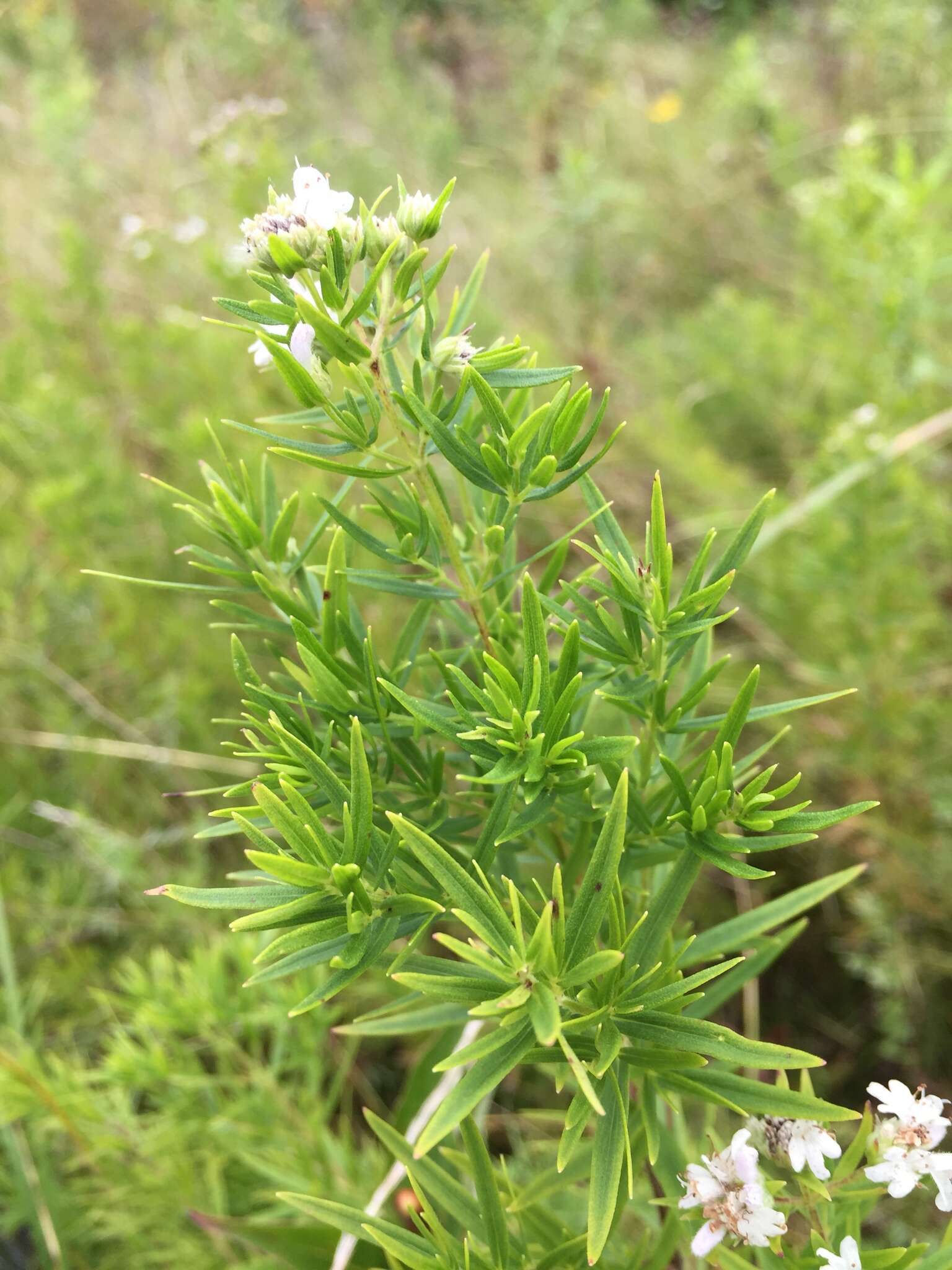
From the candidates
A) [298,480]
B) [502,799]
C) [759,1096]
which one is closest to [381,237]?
[502,799]

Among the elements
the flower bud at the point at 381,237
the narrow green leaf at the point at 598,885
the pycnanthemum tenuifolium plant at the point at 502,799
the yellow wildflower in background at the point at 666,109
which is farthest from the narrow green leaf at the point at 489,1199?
the yellow wildflower in background at the point at 666,109

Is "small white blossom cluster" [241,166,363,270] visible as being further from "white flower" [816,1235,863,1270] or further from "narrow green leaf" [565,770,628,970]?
"white flower" [816,1235,863,1270]

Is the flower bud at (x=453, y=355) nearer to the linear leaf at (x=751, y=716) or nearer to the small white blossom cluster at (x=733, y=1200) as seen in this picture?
the linear leaf at (x=751, y=716)

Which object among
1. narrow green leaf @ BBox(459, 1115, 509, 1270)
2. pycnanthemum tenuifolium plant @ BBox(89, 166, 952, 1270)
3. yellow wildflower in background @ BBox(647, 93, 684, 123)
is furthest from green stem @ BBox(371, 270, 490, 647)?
yellow wildflower in background @ BBox(647, 93, 684, 123)

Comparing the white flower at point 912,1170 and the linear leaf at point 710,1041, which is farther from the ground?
the linear leaf at point 710,1041

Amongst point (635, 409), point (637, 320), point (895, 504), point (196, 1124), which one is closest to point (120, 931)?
point (196, 1124)

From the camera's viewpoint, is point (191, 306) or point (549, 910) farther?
point (191, 306)

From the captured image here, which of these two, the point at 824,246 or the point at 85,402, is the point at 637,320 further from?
the point at 85,402

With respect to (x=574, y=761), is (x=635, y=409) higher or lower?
higher
